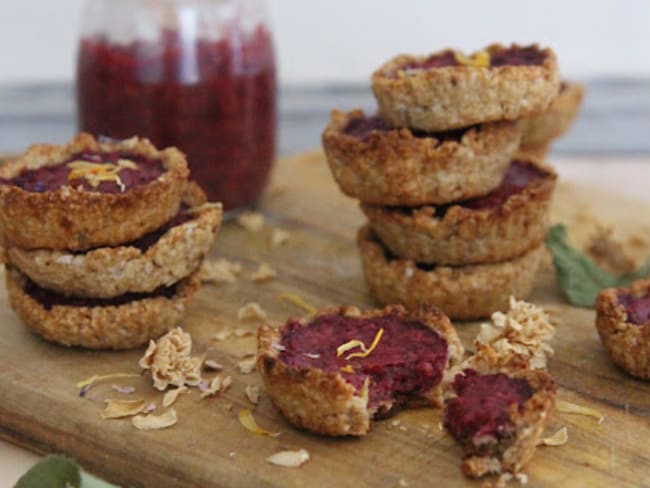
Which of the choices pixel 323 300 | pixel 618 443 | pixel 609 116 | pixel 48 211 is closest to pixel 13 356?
pixel 48 211

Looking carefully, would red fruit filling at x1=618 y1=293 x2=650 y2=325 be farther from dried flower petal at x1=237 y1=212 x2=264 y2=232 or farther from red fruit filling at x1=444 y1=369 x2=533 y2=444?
dried flower petal at x1=237 y1=212 x2=264 y2=232

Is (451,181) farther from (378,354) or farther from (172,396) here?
(172,396)

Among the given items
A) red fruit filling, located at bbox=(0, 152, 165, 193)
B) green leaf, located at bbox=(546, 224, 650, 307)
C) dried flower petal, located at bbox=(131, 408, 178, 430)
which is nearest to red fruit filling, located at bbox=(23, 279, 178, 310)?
red fruit filling, located at bbox=(0, 152, 165, 193)

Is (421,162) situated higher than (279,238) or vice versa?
(421,162)

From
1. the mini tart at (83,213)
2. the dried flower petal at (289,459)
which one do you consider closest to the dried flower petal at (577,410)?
the dried flower petal at (289,459)

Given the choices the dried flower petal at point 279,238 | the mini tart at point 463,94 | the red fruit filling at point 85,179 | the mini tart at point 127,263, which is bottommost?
the dried flower petal at point 279,238

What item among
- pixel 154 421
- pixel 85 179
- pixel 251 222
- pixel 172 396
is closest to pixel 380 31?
pixel 251 222

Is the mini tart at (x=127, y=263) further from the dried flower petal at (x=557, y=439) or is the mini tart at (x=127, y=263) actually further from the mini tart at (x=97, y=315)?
the dried flower petal at (x=557, y=439)
